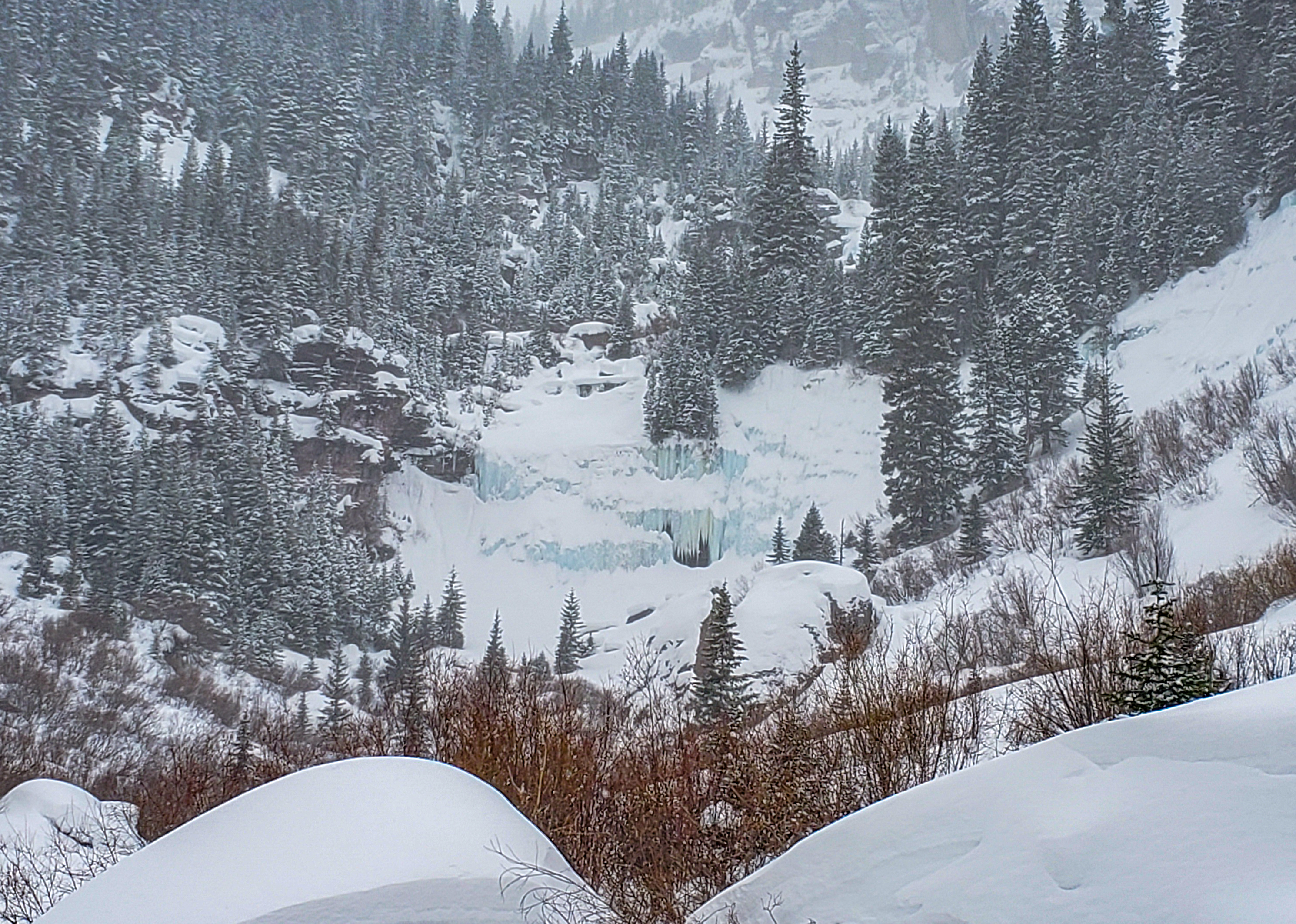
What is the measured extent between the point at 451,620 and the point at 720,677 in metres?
28.7

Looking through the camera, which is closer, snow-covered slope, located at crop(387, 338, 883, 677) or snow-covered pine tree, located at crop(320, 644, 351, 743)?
snow-covered pine tree, located at crop(320, 644, 351, 743)

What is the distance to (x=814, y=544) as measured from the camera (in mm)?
31297

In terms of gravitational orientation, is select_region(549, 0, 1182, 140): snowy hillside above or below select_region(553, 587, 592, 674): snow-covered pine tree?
above

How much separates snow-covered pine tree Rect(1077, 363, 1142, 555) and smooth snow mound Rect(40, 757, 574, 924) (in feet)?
49.6

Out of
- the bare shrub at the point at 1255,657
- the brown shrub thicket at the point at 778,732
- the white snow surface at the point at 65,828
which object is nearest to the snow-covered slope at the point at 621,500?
the brown shrub thicket at the point at 778,732

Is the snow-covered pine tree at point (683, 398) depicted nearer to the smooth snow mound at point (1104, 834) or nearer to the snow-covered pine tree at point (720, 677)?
the snow-covered pine tree at point (720, 677)

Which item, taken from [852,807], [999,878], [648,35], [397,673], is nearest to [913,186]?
[397,673]

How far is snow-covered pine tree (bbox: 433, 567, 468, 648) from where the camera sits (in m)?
40.1

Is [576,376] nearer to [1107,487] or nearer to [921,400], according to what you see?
[921,400]

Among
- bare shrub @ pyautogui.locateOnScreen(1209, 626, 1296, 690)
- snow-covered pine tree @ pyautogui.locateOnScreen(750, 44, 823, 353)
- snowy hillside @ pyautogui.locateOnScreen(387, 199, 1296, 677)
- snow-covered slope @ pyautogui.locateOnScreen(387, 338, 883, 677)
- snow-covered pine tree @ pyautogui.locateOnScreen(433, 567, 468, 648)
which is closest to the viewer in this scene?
bare shrub @ pyautogui.locateOnScreen(1209, 626, 1296, 690)

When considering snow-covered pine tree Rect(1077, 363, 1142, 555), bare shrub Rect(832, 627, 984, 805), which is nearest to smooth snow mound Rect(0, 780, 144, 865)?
bare shrub Rect(832, 627, 984, 805)

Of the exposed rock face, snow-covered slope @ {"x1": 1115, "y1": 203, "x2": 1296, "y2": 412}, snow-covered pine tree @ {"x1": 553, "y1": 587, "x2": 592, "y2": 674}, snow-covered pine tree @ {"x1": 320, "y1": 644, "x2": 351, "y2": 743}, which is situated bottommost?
snow-covered pine tree @ {"x1": 320, "y1": 644, "x2": 351, "y2": 743}

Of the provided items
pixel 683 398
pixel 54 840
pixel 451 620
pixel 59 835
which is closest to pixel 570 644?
pixel 451 620

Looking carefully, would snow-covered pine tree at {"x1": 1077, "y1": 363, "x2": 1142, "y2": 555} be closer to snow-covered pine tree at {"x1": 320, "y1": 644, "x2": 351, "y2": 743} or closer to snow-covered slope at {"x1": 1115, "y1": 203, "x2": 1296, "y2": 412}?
snow-covered slope at {"x1": 1115, "y1": 203, "x2": 1296, "y2": 412}
